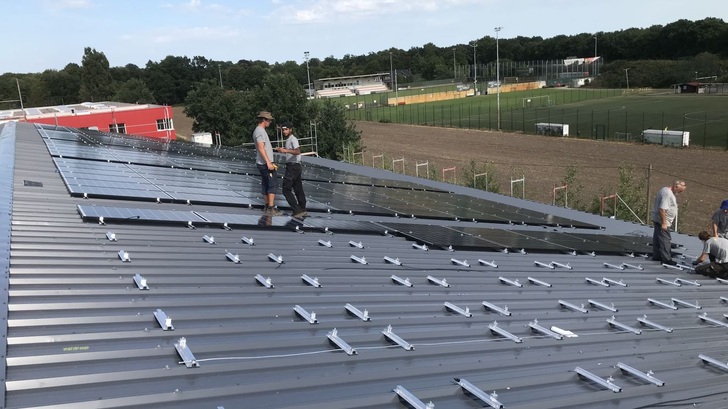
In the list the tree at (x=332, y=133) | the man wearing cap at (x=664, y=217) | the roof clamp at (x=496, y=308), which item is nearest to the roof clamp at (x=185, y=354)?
the roof clamp at (x=496, y=308)

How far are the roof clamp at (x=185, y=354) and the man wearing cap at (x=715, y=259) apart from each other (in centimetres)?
985

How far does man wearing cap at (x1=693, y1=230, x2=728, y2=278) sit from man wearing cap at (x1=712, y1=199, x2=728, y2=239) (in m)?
0.45

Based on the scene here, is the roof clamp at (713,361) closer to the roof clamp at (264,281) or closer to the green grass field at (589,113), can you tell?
the roof clamp at (264,281)

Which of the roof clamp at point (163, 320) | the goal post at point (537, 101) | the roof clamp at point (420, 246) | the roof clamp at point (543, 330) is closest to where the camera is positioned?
the roof clamp at point (163, 320)

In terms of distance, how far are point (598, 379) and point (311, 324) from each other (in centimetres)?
260

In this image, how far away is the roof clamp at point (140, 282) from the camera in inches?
223

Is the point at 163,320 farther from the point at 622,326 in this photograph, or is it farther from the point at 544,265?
the point at 544,265

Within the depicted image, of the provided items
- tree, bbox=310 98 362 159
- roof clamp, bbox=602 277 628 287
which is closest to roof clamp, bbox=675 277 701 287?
roof clamp, bbox=602 277 628 287

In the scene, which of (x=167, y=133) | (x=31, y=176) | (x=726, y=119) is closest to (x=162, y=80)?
(x=167, y=133)

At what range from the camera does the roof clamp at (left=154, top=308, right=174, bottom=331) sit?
4.82 metres

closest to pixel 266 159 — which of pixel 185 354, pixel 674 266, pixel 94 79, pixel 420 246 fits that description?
pixel 420 246

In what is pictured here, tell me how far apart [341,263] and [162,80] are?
413 ft

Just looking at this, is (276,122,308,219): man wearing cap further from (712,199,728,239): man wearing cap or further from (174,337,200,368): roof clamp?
(712,199,728,239): man wearing cap

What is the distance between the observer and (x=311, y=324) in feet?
17.7
